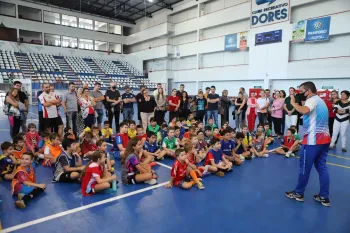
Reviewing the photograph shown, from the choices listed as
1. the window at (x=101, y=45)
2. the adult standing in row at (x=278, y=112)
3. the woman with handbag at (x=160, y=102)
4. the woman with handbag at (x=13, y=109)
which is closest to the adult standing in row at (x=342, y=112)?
the adult standing in row at (x=278, y=112)

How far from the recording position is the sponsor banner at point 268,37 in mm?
16141

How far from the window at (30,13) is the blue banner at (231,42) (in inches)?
799

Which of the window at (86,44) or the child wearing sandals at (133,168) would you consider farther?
the window at (86,44)

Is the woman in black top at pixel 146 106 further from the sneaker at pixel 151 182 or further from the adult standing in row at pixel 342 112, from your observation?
the adult standing in row at pixel 342 112

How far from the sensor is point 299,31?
15117mm

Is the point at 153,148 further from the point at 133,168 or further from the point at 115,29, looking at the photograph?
the point at 115,29

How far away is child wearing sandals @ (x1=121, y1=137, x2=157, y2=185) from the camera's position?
4121mm

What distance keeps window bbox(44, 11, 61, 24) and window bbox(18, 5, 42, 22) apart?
73cm

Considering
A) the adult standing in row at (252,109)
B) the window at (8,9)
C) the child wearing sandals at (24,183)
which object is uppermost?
the window at (8,9)

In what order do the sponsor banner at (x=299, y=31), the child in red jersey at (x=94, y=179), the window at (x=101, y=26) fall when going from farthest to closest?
the window at (x=101, y=26) → the sponsor banner at (x=299, y=31) → the child in red jersey at (x=94, y=179)

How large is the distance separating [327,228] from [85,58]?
2820 centimetres

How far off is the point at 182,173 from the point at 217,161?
1.12m

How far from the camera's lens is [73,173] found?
417cm

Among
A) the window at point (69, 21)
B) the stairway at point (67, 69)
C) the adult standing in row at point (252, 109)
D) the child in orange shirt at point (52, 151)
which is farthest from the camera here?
the window at point (69, 21)
